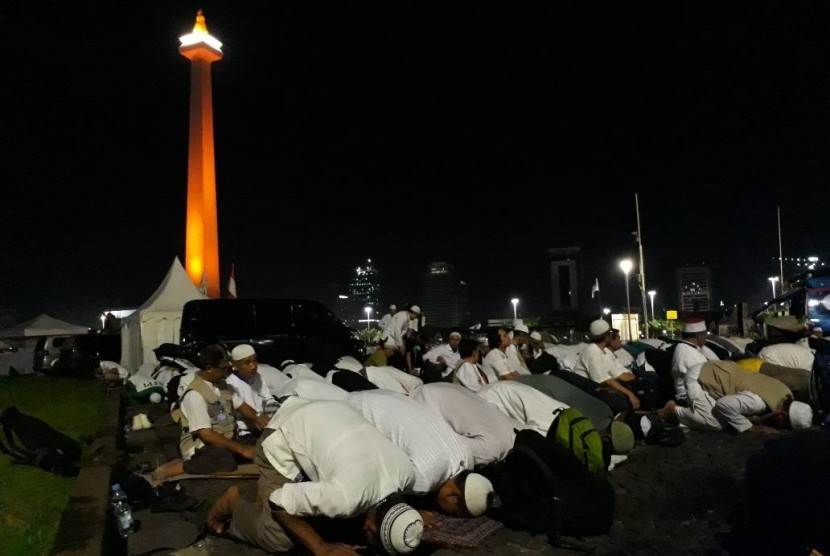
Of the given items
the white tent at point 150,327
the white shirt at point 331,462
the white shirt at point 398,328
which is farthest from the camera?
the white tent at point 150,327

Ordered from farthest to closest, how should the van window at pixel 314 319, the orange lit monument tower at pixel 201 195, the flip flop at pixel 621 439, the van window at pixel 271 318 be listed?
the orange lit monument tower at pixel 201 195 → the van window at pixel 314 319 → the van window at pixel 271 318 → the flip flop at pixel 621 439

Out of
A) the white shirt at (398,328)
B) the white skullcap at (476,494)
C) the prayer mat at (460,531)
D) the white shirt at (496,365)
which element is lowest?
the prayer mat at (460,531)

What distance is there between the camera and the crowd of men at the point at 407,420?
351 centimetres

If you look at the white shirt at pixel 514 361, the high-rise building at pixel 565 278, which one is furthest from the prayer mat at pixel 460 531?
→ the high-rise building at pixel 565 278

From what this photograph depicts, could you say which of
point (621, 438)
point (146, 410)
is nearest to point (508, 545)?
point (621, 438)

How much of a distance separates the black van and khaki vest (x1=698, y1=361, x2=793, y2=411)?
6015mm

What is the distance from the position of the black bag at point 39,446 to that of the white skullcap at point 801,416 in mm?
7252

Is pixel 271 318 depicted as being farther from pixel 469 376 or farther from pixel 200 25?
pixel 200 25

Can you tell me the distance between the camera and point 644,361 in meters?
9.84

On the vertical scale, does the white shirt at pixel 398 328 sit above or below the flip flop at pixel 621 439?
above

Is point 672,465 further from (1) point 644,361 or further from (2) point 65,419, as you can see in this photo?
(2) point 65,419

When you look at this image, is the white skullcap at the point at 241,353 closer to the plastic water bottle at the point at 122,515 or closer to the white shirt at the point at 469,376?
the plastic water bottle at the point at 122,515

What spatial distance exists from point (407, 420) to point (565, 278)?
74.7 ft

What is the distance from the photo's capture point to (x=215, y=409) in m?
5.79
